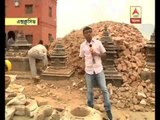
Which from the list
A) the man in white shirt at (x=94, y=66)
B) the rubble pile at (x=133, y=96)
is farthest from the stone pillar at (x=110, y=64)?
the man in white shirt at (x=94, y=66)

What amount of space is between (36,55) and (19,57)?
1.34m

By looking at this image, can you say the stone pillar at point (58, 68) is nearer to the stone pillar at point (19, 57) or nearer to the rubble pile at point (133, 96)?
the stone pillar at point (19, 57)

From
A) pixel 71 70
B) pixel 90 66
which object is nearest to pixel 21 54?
pixel 71 70

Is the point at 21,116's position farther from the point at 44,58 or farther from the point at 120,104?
the point at 44,58

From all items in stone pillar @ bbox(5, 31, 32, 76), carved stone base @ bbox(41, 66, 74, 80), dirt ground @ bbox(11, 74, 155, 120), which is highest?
stone pillar @ bbox(5, 31, 32, 76)

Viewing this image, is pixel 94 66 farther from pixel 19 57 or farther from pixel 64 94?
pixel 19 57

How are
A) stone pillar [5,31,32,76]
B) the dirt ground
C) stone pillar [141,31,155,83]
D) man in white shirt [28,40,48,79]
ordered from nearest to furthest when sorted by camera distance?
1. the dirt ground
2. stone pillar [141,31,155,83]
3. man in white shirt [28,40,48,79]
4. stone pillar [5,31,32,76]

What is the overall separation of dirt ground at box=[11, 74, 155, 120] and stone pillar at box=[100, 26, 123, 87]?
822 millimetres

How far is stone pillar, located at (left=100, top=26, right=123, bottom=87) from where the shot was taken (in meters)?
7.58

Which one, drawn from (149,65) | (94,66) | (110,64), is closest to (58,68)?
(110,64)

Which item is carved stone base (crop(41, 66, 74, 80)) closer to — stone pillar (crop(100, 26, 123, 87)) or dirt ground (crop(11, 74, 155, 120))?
dirt ground (crop(11, 74, 155, 120))

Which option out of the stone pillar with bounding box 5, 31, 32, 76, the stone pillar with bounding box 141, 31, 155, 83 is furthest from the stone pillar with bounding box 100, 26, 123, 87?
the stone pillar with bounding box 5, 31, 32, 76
